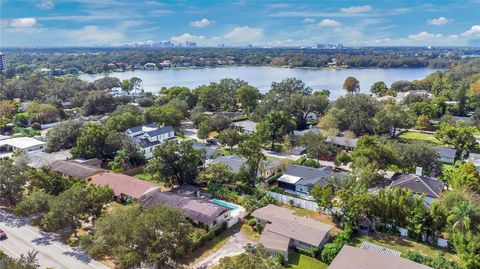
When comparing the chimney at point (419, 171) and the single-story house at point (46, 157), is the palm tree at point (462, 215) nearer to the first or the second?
the chimney at point (419, 171)

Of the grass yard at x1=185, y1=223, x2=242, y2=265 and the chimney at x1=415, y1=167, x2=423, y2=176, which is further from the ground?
the chimney at x1=415, y1=167, x2=423, y2=176

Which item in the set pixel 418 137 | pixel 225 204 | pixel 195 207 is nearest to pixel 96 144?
pixel 225 204

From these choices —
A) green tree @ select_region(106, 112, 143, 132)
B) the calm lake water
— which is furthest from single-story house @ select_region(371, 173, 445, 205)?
the calm lake water

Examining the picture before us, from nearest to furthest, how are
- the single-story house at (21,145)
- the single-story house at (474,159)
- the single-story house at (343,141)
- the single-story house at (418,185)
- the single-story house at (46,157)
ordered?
the single-story house at (418,185), the single-story house at (474,159), the single-story house at (46,157), the single-story house at (21,145), the single-story house at (343,141)

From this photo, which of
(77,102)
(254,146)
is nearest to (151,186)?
(254,146)

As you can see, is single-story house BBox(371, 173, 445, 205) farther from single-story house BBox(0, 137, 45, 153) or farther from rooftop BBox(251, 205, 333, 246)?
single-story house BBox(0, 137, 45, 153)

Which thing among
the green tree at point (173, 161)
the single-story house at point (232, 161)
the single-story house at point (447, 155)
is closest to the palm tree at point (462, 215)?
the single-story house at point (232, 161)
